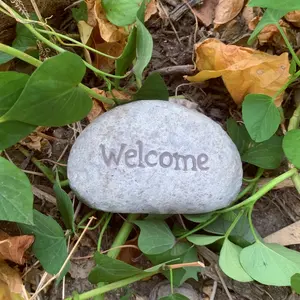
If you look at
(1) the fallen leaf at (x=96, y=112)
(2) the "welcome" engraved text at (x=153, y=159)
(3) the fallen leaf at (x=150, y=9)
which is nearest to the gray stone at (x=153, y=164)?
(2) the "welcome" engraved text at (x=153, y=159)

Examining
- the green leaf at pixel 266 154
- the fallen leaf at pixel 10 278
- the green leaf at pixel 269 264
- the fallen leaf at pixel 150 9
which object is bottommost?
the green leaf at pixel 269 264

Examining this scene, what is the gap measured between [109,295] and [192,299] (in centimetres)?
14

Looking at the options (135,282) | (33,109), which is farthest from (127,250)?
(33,109)

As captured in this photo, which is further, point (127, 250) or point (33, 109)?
point (127, 250)

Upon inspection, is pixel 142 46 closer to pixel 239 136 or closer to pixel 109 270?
pixel 239 136

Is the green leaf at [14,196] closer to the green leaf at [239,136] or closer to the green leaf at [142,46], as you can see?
the green leaf at [142,46]

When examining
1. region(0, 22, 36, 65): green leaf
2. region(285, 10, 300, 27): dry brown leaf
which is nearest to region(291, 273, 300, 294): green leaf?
region(285, 10, 300, 27): dry brown leaf

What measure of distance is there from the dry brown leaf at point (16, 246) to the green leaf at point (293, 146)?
16.2 inches

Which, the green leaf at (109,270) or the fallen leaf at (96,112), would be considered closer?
the green leaf at (109,270)

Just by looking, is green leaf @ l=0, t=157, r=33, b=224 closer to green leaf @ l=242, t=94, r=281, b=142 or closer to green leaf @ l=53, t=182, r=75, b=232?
green leaf @ l=53, t=182, r=75, b=232

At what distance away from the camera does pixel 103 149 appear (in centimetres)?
87

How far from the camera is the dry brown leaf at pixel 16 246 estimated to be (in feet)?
2.89

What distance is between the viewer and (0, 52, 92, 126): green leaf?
2.46ft

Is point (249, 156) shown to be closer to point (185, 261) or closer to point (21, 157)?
point (185, 261)
